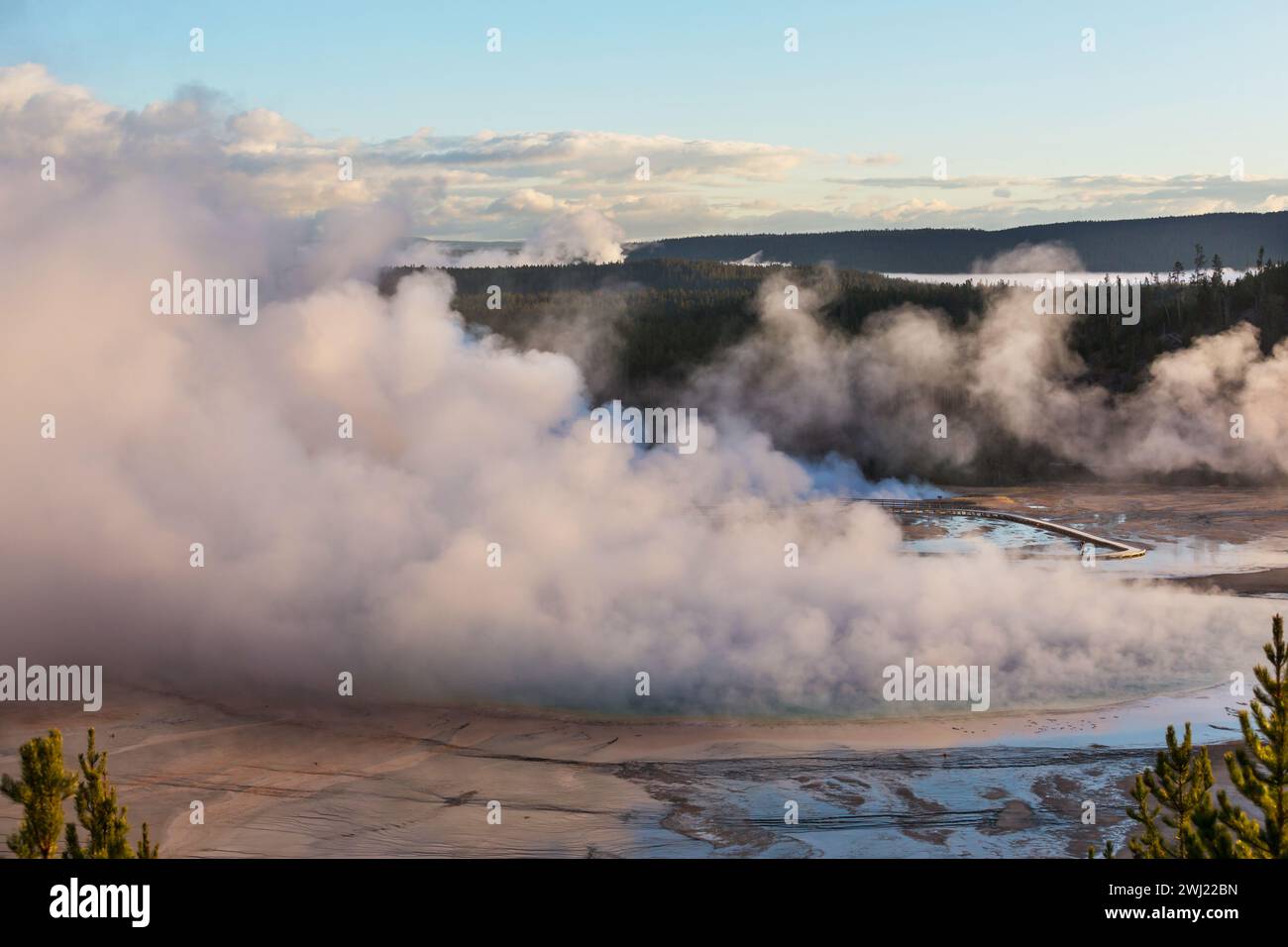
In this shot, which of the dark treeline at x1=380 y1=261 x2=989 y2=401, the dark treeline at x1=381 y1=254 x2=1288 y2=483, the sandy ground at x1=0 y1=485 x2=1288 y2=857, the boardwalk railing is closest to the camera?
the sandy ground at x1=0 y1=485 x2=1288 y2=857

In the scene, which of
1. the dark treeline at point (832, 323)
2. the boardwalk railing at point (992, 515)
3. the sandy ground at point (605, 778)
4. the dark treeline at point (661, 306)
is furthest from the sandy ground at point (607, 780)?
the dark treeline at point (661, 306)

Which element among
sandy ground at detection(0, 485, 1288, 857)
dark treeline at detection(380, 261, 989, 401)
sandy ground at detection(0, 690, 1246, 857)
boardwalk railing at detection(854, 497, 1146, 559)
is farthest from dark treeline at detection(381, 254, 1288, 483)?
sandy ground at detection(0, 690, 1246, 857)

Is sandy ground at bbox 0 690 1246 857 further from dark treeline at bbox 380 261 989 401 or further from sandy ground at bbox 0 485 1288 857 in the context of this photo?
dark treeline at bbox 380 261 989 401

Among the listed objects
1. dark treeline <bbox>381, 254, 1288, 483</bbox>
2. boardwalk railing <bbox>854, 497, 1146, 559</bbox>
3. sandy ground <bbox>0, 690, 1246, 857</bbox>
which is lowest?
sandy ground <bbox>0, 690, 1246, 857</bbox>

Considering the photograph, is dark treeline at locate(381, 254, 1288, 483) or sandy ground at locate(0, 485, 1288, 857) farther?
dark treeline at locate(381, 254, 1288, 483)
